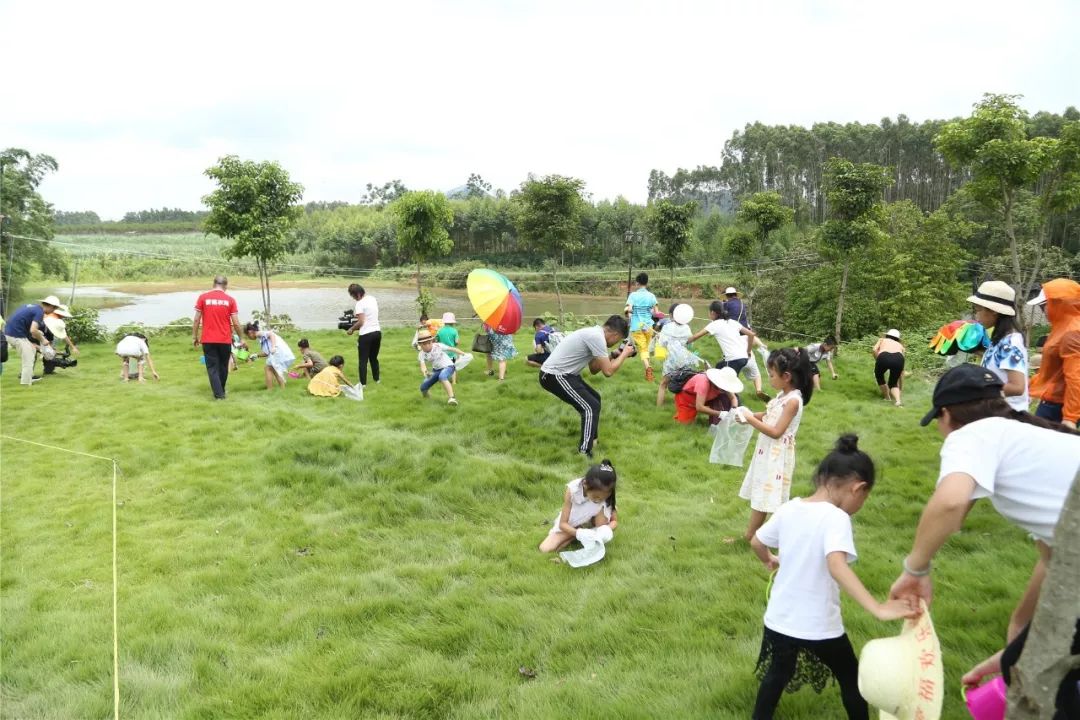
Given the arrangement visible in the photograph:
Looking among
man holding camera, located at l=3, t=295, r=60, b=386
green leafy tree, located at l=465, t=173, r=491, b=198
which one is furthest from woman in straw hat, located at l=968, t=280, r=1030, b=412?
green leafy tree, located at l=465, t=173, r=491, b=198

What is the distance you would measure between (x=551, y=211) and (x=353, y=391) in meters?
11.7

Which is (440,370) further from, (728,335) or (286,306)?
(286,306)

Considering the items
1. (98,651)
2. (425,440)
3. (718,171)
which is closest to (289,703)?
(98,651)

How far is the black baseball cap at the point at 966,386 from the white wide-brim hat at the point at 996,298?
9.12 ft

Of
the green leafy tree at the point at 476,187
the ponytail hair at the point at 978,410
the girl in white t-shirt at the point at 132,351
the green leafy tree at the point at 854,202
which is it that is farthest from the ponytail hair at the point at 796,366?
the green leafy tree at the point at 476,187

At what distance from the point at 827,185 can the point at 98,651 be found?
21.6m

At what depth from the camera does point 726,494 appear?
20.5 feet

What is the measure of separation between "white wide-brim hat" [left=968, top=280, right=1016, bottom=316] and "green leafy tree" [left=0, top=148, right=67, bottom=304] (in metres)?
23.7

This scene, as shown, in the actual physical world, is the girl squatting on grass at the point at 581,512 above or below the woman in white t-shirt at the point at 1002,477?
below

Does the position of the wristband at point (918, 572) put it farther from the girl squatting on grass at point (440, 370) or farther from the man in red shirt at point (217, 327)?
the man in red shirt at point (217, 327)

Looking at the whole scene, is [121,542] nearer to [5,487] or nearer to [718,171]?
[5,487]

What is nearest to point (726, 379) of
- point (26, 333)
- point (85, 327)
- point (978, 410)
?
point (978, 410)

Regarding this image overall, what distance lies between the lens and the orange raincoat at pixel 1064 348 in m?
4.21

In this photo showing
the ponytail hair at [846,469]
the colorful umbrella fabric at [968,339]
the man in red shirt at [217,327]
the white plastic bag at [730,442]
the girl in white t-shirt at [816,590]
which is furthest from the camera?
the man in red shirt at [217,327]
